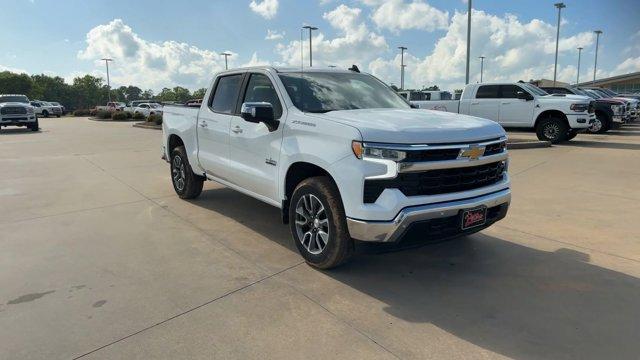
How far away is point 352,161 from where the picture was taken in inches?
149

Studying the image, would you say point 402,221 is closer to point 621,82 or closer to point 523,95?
point 523,95

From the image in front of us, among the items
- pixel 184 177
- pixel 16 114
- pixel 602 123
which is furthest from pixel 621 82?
pixel 184 177

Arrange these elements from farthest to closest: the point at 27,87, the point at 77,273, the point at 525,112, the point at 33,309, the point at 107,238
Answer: the point at 27,87 → the point at 525,112 → the point at 107,238 → the point at 77,273 → the point at 33,309

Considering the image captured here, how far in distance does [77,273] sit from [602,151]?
12881 millimetres

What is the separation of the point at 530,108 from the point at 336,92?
1169 cm

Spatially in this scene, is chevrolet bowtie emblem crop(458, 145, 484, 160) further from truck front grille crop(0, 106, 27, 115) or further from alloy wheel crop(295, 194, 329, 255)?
truck front grille crop(0, 106, 27, 115)

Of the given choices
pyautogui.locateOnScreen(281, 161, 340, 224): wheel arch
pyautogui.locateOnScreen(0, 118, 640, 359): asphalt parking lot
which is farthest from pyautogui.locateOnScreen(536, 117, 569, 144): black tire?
pyautogui.locateOnScreen(281, 161, 340, 224): wheel arch

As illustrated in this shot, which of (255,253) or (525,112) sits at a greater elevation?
(525,112)

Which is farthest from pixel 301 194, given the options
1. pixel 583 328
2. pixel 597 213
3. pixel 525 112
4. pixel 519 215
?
pixel 525 112

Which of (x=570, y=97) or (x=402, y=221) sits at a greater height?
(x=570, y=97)

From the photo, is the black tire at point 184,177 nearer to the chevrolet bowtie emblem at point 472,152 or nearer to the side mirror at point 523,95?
the chevrolet bowtie emblem at point 472,152

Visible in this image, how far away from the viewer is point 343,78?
550 centimetres

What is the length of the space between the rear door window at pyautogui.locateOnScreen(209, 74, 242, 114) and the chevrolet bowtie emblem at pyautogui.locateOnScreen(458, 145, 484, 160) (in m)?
2.92

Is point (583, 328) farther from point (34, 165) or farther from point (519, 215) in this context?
point (34, 165)
